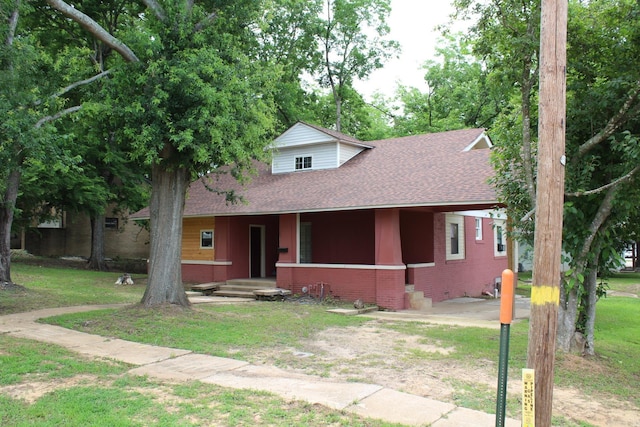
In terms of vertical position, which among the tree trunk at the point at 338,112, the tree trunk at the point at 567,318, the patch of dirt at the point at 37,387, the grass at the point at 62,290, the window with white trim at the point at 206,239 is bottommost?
the patch of dirt at the point at 37,387

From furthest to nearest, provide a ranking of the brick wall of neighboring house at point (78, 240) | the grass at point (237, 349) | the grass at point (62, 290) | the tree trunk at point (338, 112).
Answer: the tree trunk at point (338, 112), the brick wall of neighboring house at point (78, 240), the grass at point (62, 290), the grass at point (237, 349)

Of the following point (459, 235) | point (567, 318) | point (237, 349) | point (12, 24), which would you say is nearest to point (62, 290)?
point (12, 24)

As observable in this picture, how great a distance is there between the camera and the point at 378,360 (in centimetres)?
827

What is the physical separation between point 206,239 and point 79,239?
674 inches

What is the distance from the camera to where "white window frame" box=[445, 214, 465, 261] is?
738 inches

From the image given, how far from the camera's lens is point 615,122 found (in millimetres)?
7645

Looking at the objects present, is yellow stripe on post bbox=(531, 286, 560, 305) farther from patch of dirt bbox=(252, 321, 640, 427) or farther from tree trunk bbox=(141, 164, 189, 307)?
tree trunk bbox=(141, 164, 189, 307)

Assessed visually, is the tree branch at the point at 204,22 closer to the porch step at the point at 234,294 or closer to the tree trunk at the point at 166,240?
the tree trunk at the point at 166,240

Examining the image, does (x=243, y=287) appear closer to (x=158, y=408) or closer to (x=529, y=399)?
(x=158, y=408)

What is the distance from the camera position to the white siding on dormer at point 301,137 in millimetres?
19047

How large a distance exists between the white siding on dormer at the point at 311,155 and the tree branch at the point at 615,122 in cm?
1149

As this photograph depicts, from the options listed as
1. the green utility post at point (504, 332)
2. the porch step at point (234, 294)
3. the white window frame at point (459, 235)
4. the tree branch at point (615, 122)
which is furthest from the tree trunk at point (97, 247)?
the green utility post at point (504, 332)

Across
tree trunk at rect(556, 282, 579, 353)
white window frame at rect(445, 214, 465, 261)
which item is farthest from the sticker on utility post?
white window frame at rect(445, 214, 465, 261)

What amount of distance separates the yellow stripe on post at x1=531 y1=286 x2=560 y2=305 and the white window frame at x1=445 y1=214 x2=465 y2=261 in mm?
14232
